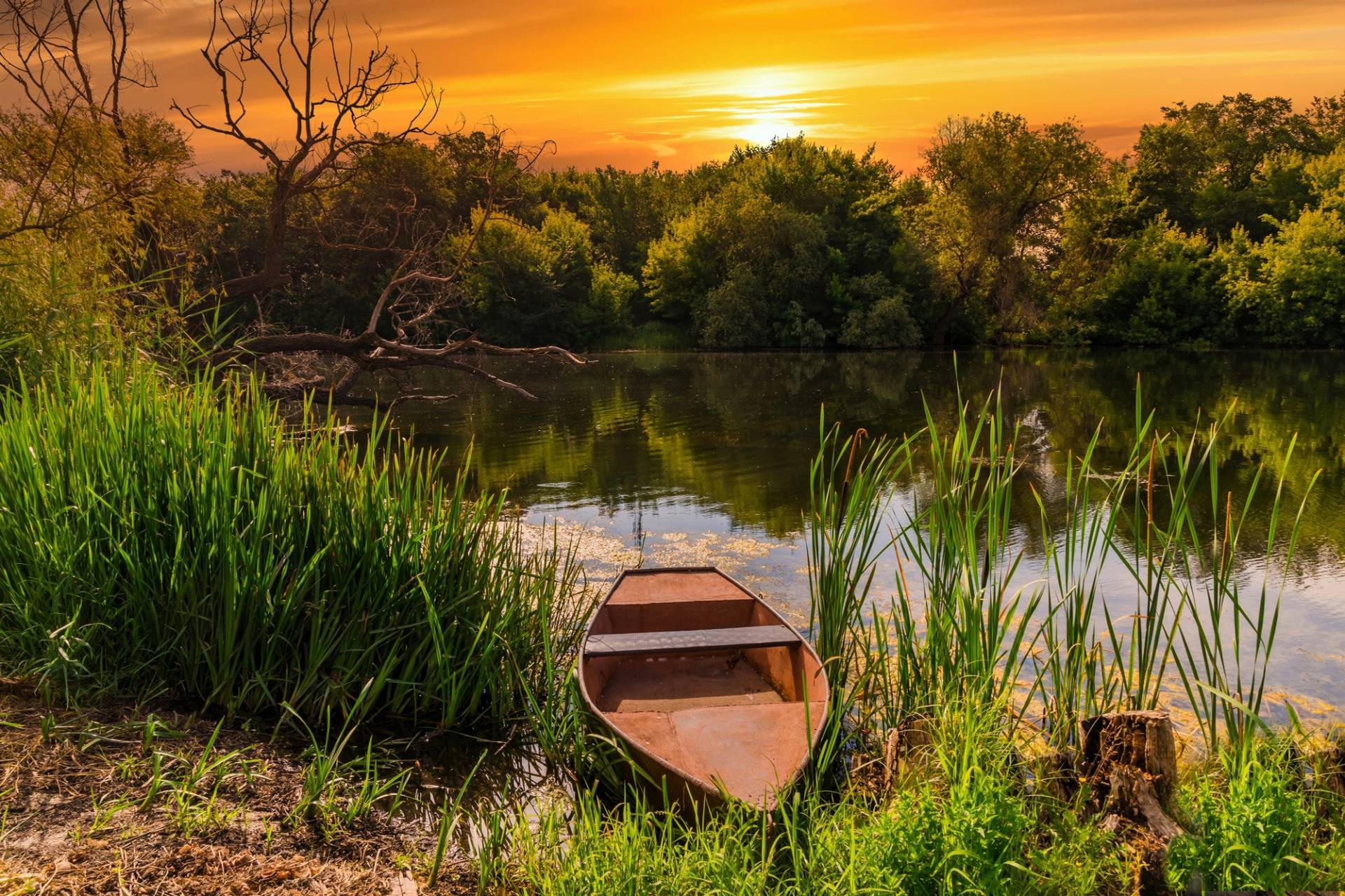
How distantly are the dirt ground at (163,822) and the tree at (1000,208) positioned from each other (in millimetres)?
39773

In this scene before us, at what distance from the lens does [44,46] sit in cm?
924

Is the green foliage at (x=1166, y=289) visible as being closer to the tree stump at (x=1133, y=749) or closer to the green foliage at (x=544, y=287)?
the green foliage at (x=544, y=287)

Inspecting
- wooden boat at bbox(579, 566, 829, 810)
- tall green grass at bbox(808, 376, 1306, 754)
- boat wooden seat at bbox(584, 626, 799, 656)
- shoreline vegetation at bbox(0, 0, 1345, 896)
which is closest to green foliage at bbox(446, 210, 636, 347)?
shoreline vegetation at bbox(0, 0, 1345, 896)

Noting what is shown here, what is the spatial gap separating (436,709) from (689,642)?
4.90 feet

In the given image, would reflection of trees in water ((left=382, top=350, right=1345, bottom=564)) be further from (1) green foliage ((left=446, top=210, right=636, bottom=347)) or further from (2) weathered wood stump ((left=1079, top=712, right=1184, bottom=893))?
(1) green foliage ((left=446, top=210, right=636, bottom=347))

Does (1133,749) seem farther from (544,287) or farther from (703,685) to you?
(544,287)

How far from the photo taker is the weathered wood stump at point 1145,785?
3.09 meters

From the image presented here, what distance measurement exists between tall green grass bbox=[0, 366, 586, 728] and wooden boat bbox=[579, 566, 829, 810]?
2.24 feet

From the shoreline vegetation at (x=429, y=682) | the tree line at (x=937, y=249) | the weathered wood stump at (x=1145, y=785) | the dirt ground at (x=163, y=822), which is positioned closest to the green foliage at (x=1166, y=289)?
the tree line at (x=937, y=249)

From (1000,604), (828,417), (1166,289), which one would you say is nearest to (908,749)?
(1000,604)

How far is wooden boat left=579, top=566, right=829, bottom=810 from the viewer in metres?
4.02

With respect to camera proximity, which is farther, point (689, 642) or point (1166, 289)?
point (1166, 289)

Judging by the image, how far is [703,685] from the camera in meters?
5.68

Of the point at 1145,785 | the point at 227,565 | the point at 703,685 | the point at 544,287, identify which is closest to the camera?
the point at 1145,785
